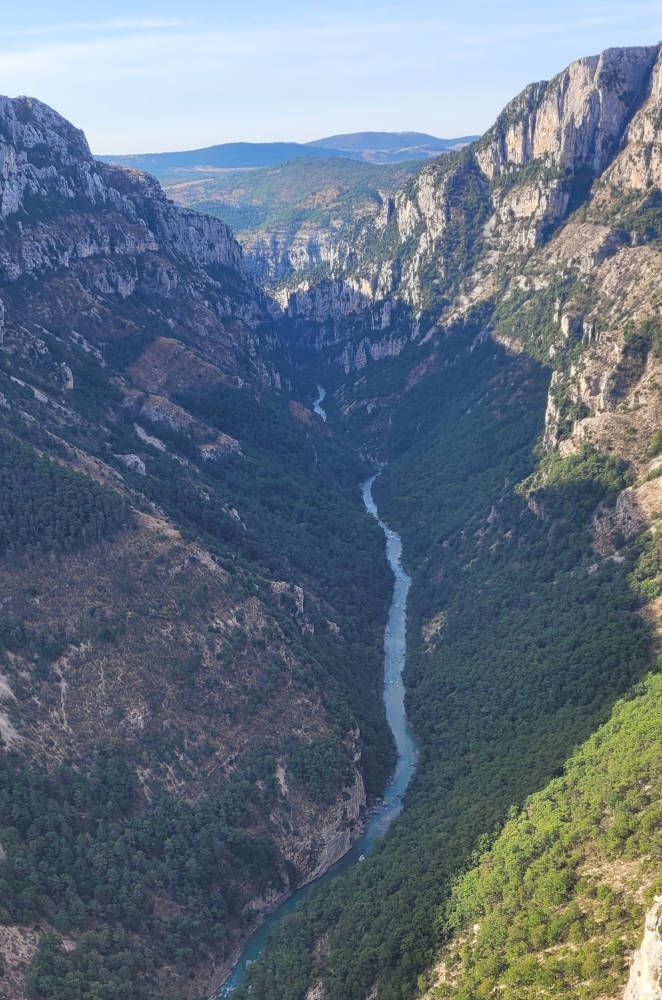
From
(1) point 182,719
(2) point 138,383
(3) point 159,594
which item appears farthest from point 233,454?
→ (1) point 182,719

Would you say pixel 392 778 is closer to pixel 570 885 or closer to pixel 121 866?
pixel 121 866

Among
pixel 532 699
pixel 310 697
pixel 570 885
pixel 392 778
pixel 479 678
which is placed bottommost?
pixel 392 778

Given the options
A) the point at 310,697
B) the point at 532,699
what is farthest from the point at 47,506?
the point at 532,699

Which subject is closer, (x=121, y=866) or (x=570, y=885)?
(x=570, y=885)

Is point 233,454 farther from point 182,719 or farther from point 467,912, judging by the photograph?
point 467,912

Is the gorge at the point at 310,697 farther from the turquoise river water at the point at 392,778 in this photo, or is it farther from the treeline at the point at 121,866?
the turquoise river water at the point at 392,778

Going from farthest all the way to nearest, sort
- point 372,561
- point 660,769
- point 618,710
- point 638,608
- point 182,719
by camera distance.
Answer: point 372,561, point 638,608, point 182,719, point 618,710, point 660,769
